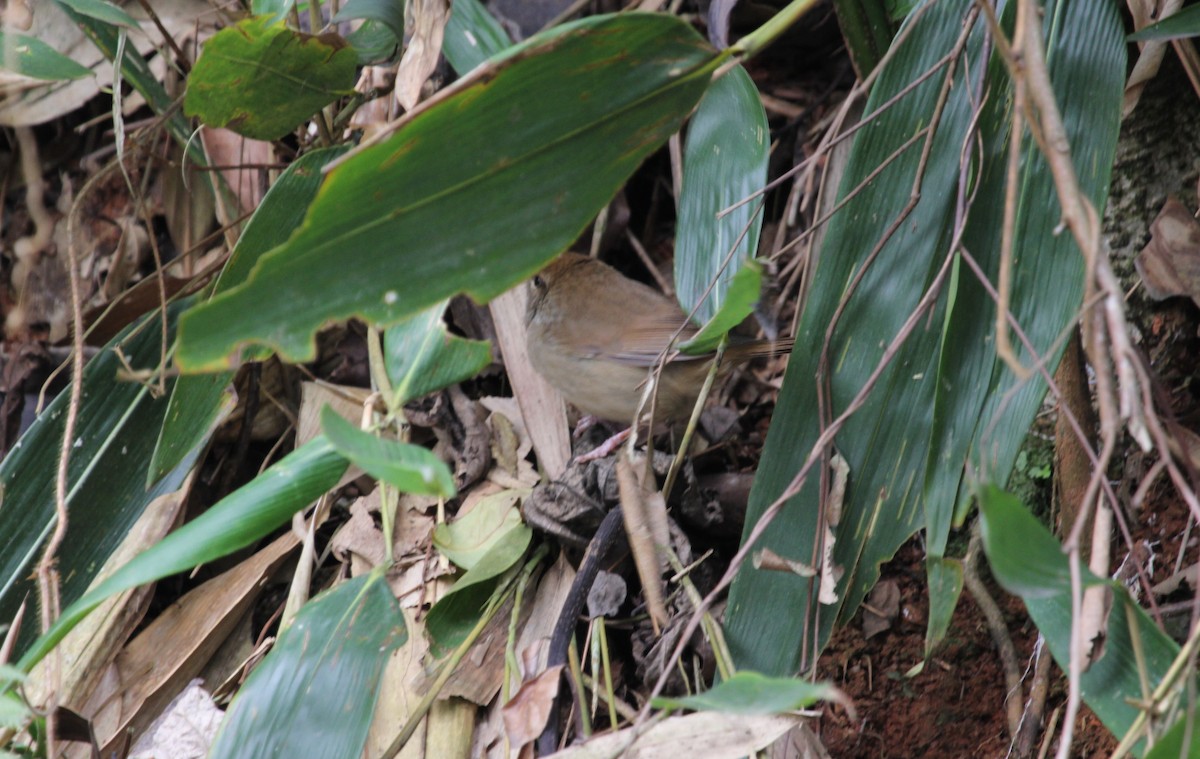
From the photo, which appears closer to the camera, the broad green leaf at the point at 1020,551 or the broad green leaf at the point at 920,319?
the broad green leaf at the point at 1020,551

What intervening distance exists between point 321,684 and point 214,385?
2.68 feet

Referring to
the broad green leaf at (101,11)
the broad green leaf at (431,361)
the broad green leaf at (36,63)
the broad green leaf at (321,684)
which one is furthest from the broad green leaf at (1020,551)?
the broad green leaf at (36,63)

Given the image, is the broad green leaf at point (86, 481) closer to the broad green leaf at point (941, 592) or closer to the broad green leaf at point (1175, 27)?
the broad green leaf at point (941, 592)

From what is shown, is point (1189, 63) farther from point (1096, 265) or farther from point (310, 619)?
point (310, 619)

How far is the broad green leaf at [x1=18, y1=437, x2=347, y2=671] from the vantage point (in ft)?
5.80

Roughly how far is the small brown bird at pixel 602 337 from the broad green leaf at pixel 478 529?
0.50m

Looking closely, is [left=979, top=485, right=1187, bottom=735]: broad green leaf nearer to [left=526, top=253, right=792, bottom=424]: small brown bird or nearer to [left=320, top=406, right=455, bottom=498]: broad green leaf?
[left=320, top=406, right=455, bottom=498]: broad green leaf

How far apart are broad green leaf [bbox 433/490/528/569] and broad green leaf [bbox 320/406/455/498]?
1055 millimetres

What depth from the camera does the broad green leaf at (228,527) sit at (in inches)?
69.6

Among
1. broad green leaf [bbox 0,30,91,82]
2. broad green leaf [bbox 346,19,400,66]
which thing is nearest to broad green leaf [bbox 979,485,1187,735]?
broad green leaf [bbox 346,19,400,66]

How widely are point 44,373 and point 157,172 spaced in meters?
0.78

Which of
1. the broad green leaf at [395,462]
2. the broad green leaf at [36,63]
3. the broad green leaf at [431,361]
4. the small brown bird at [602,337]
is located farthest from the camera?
the small brown bird at [602,337]

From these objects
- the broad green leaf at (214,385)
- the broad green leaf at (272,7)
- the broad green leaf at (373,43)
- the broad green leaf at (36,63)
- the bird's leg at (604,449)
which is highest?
the broad green leaf at (36,63)

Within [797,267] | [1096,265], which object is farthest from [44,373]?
[1096,265]
